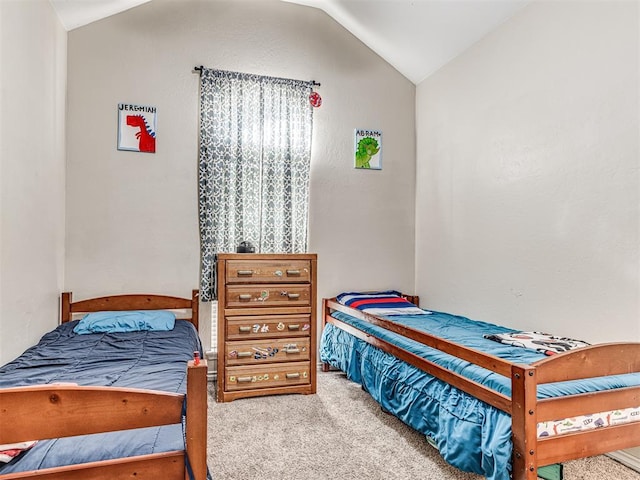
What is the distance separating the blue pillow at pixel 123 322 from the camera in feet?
9.08

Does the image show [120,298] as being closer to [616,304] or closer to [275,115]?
[275,115]

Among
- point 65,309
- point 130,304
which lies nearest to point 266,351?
point 130,304

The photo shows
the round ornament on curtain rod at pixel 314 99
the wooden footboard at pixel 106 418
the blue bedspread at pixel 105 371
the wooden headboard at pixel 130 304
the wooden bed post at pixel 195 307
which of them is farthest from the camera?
the round ornament on curtain rod at pixel 314 99

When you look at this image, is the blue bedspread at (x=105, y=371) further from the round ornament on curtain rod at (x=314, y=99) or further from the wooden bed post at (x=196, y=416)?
the round ornament on curtain rod at (x=314, y=99)

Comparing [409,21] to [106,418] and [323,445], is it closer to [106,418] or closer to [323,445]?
[323,445]

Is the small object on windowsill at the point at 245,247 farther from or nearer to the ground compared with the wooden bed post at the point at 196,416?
farther from the ground

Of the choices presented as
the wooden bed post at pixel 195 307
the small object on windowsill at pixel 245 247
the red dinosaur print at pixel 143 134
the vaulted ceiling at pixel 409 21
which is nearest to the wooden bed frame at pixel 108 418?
the small object on windowsill at pixel 245 247

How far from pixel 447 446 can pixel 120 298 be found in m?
2.53

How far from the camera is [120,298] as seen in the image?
10.6ft

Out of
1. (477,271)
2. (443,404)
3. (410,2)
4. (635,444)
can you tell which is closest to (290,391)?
(443,404)

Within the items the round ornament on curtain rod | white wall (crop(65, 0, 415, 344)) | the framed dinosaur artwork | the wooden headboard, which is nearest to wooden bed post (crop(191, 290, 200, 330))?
the wooden headboard

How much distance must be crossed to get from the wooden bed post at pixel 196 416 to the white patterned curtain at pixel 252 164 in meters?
2.27

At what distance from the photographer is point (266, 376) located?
121 inches

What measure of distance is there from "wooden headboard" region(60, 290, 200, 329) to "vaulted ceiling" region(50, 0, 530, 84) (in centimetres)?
207
